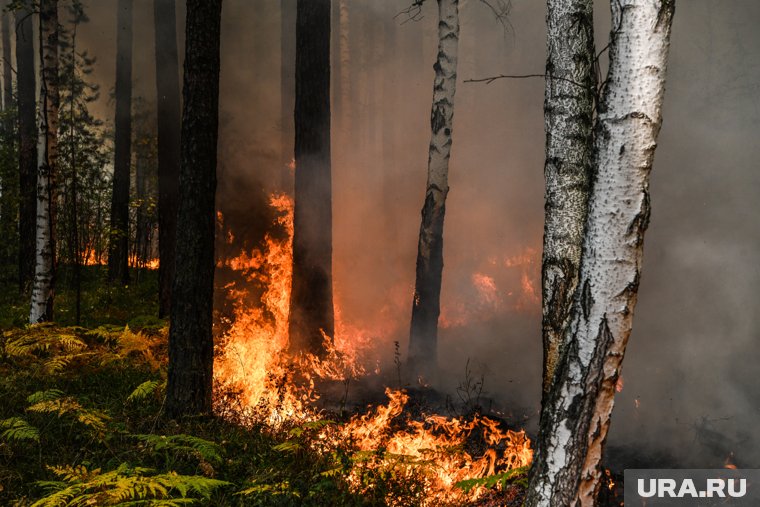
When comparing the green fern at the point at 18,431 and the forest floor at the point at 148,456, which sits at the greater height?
the green fern at the point at 18,431

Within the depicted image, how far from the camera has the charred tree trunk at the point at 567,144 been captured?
12.3 feet

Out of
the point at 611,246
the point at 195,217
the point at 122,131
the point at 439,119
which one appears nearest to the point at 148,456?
the point at 195,217

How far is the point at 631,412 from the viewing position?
823 cm

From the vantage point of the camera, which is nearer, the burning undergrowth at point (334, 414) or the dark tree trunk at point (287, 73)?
the burning undergrowth at point (334, 414)

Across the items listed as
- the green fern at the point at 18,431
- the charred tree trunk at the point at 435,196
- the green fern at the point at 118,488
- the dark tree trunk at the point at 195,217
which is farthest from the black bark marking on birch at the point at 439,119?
the green fern at the point at 18,431

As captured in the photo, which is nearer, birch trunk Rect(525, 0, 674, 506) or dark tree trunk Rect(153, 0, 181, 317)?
birch trunk Rect(525, 0, 674, 506)

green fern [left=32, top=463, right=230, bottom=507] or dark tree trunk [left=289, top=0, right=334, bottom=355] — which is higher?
dark tree trunk [left=289, top=0, right=334, bottom=355]

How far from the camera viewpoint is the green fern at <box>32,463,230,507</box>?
3.20 meters

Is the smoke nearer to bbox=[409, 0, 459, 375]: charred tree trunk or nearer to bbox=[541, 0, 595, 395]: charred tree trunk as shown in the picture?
bbox=[409, 0, 459, 375]: charred tree trunk

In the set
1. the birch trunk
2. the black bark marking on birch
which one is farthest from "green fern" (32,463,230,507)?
the black bark marking on birch

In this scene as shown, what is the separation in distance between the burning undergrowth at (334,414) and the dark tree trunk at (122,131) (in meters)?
7.06

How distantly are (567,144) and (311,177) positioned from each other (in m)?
5.67

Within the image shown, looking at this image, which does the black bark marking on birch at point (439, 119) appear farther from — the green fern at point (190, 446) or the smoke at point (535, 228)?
the green fern at point (190, 446)

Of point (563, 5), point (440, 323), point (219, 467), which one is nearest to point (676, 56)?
point (440, 323)
